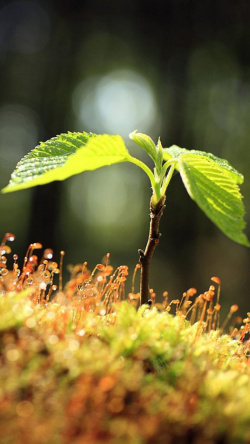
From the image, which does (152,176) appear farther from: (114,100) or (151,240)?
(114,100)

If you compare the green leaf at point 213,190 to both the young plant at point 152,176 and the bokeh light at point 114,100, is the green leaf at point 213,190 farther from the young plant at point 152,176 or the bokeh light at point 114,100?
the bokeh light at point 114,100

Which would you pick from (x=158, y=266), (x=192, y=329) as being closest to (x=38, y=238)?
(x=158, y=266)

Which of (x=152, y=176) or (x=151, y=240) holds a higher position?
(x=152, y=176)

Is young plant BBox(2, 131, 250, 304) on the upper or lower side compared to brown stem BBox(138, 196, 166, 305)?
upper

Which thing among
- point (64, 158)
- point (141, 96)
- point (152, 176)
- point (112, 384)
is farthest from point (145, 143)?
point (141, 96)

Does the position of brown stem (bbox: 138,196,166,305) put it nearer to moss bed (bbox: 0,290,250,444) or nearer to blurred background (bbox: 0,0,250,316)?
moss bed (bbox: 0,290,250,444)

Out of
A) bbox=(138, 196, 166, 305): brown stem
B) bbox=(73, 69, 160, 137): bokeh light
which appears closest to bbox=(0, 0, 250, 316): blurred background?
bbox=(73, 69, 160, 137): bokeh light
